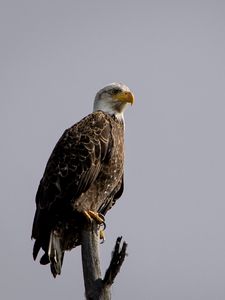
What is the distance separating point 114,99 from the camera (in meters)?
10.5

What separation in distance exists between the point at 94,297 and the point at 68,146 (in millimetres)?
2761

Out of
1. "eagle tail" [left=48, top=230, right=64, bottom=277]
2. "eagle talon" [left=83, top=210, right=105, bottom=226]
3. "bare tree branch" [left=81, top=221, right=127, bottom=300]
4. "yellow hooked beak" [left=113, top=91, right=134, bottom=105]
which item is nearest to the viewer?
"bare tree branch" [left=81, top=221, right=127, bottom=300]

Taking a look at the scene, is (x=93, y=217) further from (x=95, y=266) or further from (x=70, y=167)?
(x=95, y=266)

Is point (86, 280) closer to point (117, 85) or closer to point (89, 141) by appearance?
point (89, 141)

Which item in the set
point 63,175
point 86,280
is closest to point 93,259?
point 86,280

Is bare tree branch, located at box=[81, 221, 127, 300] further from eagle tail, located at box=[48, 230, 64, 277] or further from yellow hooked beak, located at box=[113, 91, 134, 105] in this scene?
yellow hooked beak, located at box=[113, 91, 134, 105]

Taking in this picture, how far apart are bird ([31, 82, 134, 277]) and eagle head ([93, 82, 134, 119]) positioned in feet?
0.98

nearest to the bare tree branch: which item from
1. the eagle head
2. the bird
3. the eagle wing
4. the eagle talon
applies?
the eagle talon

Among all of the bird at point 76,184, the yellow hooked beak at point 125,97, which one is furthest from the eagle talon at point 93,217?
the yellow hooked beak at point 125,97

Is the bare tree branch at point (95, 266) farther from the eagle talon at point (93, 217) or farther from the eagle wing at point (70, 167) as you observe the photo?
the eagle wing at point (70, 167)

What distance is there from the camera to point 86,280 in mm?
7672

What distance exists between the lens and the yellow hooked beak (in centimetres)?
1040

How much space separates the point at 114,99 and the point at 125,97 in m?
0.16

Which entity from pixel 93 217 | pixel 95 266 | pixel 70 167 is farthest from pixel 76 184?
pixel 95 266
